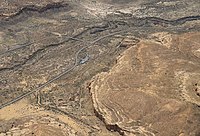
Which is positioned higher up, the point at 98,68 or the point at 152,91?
the point at 152,91

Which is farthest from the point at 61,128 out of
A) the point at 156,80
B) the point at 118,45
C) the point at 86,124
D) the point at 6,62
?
the point at 118,45

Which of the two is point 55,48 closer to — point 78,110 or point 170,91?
point 78,110

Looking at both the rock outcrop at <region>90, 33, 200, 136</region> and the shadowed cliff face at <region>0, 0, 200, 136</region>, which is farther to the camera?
the shadowed cliff face at <region>0, 0, 200, 136</region>

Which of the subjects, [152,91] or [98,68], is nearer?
[152,91]

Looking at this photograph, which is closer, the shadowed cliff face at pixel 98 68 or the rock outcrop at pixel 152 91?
the rock outcrop at pixel 152 91
